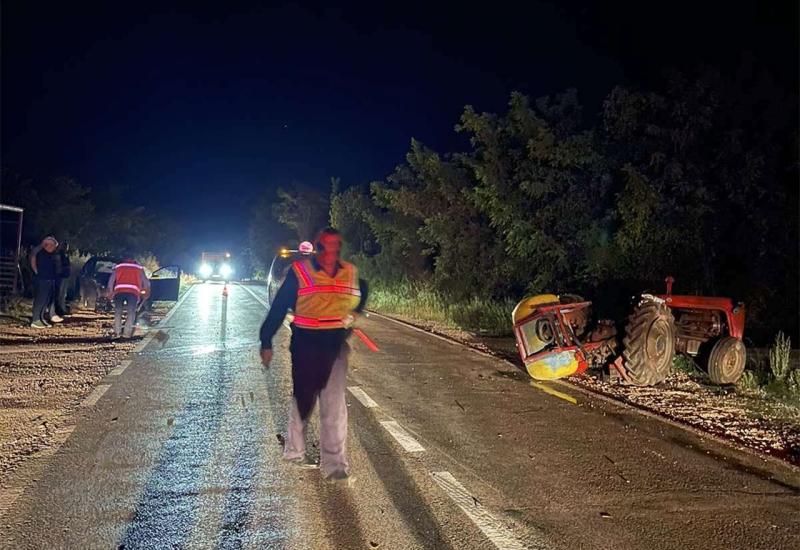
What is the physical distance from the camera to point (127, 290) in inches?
530

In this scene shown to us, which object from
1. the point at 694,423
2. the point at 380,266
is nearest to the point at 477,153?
the point at 380,266

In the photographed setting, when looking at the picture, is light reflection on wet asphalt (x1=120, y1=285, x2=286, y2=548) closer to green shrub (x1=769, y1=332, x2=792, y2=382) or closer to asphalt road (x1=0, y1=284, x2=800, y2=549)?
asphalt road (x1=0, y1=284, x2=800, y2=549)

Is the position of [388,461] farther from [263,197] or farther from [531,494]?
[263,197]

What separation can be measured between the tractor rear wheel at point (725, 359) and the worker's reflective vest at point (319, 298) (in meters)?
6.15

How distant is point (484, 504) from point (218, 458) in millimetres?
2295

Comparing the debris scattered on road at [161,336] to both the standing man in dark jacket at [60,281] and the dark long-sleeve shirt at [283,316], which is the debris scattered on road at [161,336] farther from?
the dark long-sleeve shirt at [283,316]

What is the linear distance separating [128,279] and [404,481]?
990 centimetres

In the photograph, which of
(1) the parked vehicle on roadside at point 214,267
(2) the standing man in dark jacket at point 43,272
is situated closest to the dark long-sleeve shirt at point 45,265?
(2) the standing man in dark jacket at point 43,272

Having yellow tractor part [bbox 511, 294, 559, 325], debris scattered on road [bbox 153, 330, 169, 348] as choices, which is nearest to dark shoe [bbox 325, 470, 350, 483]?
yellow tractor part [bbox 511, 294, 559, 325]

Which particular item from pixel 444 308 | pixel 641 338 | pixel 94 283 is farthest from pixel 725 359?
pixel 94 283

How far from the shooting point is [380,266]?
1200 inches

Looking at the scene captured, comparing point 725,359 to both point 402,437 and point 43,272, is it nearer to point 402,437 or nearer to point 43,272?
point 402,437

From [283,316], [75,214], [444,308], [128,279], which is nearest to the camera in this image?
[283,316]

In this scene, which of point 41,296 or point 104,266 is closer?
point 41,296
